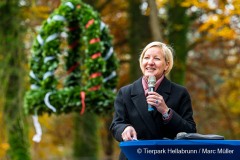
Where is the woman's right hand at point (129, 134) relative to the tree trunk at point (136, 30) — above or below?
below

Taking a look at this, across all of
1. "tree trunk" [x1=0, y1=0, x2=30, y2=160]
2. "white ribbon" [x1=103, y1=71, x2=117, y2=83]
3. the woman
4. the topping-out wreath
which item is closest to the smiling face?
the woman

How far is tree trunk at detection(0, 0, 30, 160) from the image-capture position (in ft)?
39.2

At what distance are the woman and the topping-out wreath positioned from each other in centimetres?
481

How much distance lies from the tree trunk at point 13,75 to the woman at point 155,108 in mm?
8049

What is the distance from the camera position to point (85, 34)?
8.88 metres

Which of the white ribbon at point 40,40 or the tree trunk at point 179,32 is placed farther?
the tree trunk at point 179,32

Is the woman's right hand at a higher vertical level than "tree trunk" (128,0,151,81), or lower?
lower

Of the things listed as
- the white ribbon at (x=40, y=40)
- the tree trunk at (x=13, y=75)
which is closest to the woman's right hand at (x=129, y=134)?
the white ribbon at (x=40, y=40)

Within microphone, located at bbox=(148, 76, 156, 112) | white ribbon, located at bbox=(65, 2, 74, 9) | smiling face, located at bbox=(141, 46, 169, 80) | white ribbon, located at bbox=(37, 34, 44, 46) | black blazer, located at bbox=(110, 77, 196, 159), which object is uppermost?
white ribbon, located at bbox=(65, 2, 74, 9)

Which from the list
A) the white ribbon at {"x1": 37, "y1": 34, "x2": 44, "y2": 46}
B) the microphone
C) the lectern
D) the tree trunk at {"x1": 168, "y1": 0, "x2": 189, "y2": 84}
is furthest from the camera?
the tree trunk at {"x1": 168, "y1": 0, "x2": 189, "y2": 84}

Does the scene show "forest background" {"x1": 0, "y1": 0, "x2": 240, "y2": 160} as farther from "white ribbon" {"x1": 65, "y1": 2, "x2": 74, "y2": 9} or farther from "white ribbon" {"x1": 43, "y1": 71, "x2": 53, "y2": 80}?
"white ribbon" {"x1": 43, "y1": 71, "x2": 53, "y2": 80}

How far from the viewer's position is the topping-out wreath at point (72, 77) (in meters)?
8.56

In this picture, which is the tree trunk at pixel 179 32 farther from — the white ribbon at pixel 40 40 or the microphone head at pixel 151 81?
the microphone head at pixel 151 81

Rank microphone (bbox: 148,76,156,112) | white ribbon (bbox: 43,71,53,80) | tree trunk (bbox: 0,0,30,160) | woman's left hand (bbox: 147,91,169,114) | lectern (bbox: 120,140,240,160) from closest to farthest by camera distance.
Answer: lectern (bbox: 120,140,240,160) → woman's left hand (bbox: 147,91,169,114) → microphone (bbox: 148,76,156,112) → white ribbon (bbox: 43,71,53,80) → tree trunk (bbox: 0,0,30,160)
